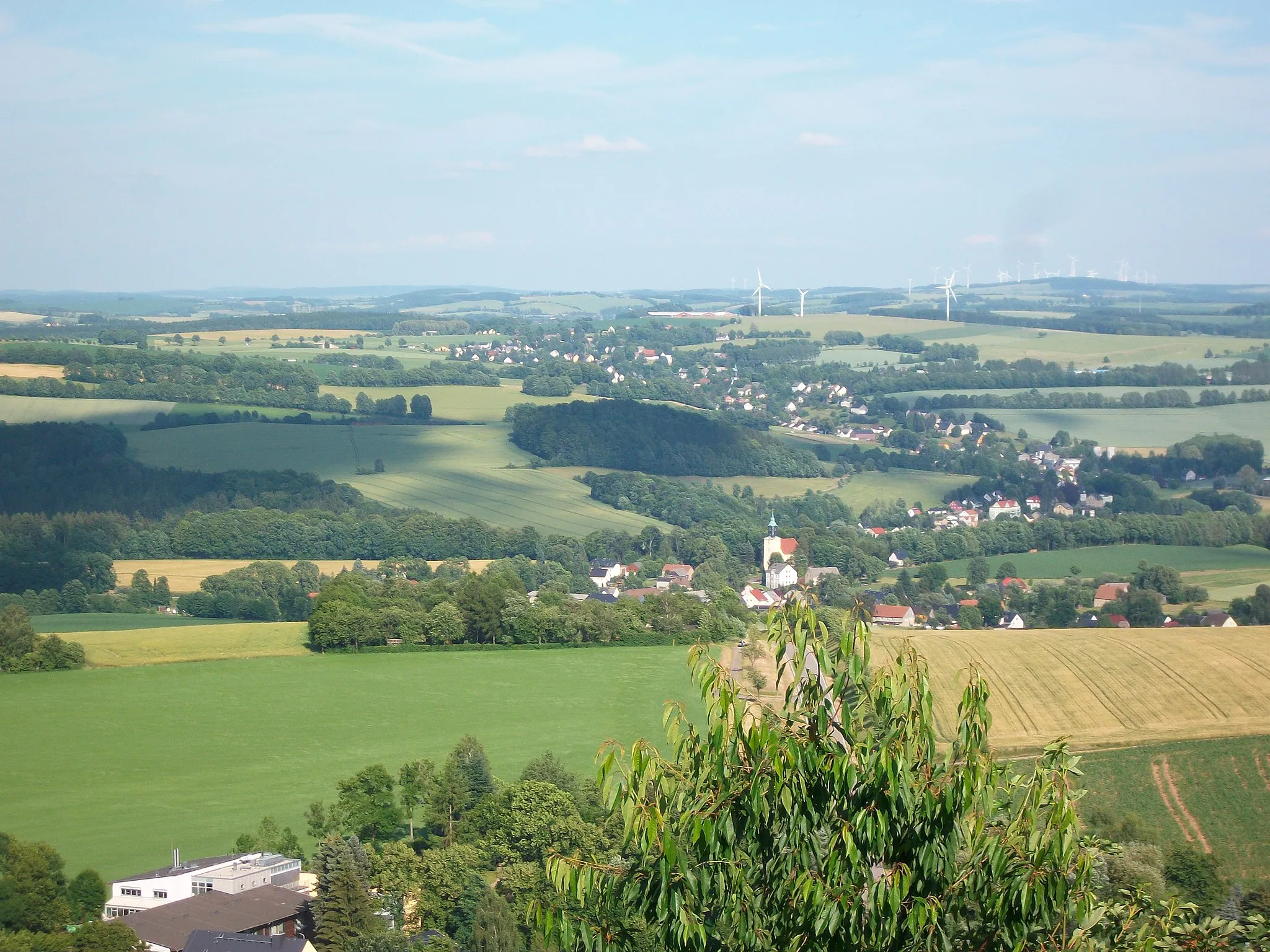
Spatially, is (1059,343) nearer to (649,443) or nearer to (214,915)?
(649,443)

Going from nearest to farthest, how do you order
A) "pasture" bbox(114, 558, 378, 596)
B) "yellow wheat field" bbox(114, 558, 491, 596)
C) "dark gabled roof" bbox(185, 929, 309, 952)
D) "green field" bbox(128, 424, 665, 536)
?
"dark gabled roof" bbox(185, 929, 309, 952) < "pasture" bbox(114, 558, 378, 596) < "yellow wheat field" bbox(114, 558, 491, 596) < "green field" bbox(128, 424, 665, 536)

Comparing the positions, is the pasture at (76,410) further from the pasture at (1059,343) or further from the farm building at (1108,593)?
the pasture at (1059,343)

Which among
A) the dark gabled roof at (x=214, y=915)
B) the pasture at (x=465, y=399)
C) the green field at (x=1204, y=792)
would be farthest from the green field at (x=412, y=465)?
the dark gabled roof at (x=214, y=915)

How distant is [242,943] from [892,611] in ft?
147

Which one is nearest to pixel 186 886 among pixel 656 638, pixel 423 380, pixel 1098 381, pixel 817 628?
pixel 817 628

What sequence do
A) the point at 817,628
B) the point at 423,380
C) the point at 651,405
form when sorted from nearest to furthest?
the point at 817,628 → the point at 651,405 → the point at 423,380

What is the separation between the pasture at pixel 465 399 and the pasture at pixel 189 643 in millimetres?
58119

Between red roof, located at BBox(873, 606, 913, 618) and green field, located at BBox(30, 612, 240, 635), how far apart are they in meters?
28.9

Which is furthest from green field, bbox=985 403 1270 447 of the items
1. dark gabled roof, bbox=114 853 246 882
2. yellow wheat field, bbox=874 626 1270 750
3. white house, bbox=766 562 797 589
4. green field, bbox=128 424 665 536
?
dark gabled roof, bbox=114 853 246 882

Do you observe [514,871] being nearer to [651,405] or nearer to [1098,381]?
[651,405]

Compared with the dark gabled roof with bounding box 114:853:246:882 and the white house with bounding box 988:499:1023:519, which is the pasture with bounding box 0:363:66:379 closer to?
the white house with bounding box 988:499:1023:519

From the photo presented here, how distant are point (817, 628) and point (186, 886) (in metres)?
22.5

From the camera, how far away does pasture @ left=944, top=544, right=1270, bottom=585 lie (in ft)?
229

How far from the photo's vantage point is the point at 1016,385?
146375 mm
